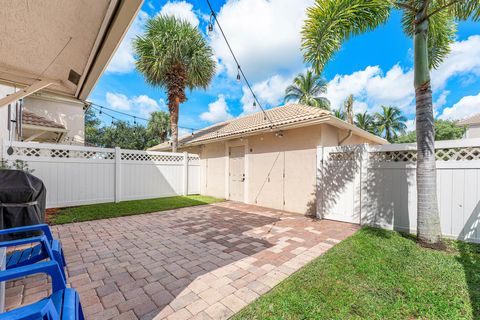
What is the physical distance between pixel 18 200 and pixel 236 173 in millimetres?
7225

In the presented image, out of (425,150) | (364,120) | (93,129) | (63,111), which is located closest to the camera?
(425,150)

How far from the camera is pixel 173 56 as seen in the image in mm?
9852

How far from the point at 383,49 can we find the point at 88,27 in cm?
1174

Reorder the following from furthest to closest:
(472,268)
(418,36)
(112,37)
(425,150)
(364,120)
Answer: (364,120) → (418,36) → (425,150) → (472,268) → (112,37)

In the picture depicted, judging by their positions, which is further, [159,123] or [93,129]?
[93,129]

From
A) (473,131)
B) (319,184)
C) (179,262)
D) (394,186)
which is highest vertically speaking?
(473,131)

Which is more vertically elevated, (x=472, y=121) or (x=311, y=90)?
(x=311, y=90)

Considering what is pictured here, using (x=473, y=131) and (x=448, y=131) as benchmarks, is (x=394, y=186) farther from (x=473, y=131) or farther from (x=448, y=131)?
(x=448, y=131)

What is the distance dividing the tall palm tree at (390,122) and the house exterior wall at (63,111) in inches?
1319

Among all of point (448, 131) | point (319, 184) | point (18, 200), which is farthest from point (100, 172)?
point (448, 131)

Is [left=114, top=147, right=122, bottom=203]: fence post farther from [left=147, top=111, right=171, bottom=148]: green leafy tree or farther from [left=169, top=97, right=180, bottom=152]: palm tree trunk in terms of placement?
[left=147, top=111, right=171, bottom=148]: green leafy tree

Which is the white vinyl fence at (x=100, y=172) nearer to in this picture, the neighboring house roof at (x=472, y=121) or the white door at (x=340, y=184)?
the white door at (x=340, y=184)

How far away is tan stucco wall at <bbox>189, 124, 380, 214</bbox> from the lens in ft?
22.8

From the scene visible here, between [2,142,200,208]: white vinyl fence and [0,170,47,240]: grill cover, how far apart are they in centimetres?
400
